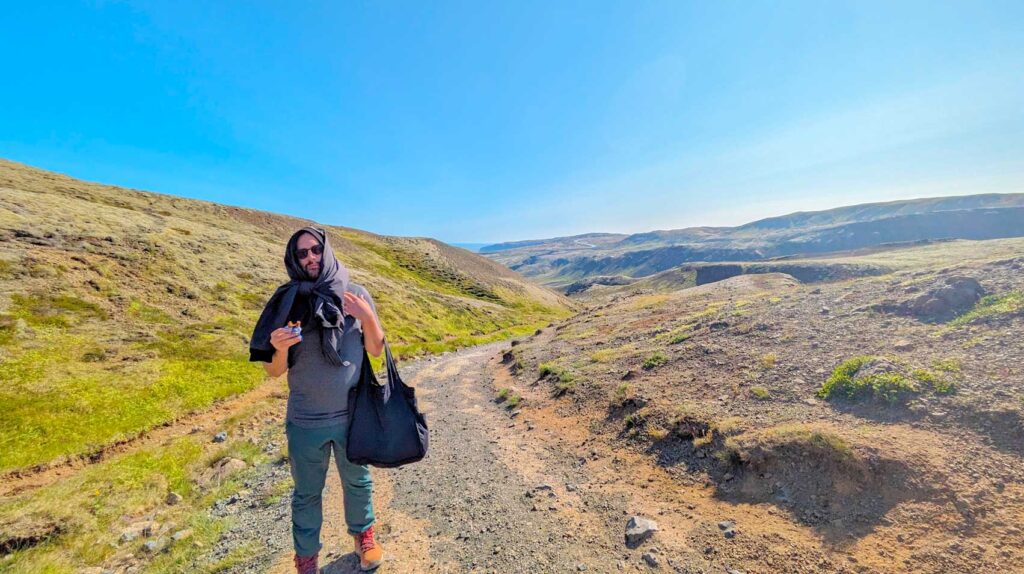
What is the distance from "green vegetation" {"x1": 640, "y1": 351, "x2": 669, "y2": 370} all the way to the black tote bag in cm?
1369

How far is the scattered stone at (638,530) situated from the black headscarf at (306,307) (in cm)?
610

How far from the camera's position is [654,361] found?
17.3 m

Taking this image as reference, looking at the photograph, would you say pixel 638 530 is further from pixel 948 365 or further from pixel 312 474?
pixel 948 365

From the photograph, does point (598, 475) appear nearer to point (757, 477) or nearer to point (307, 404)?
point (757, 477)

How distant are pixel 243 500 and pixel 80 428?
12.8 m

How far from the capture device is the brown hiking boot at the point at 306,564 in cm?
543

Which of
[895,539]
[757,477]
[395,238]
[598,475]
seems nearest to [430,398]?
[598,475]

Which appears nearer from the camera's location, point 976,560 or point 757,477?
point 976,560

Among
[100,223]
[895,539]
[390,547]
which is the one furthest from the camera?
[100,223]

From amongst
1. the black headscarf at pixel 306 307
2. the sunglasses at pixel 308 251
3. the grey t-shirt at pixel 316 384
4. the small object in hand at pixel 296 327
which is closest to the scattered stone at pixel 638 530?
the grey t-shirt at pixel 316 384

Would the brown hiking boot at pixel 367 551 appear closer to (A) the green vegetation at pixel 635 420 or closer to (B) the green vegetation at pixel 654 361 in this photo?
(A) the green vegetation at pixel 635 420

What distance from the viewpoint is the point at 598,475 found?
1004 centimetres

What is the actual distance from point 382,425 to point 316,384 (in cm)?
103

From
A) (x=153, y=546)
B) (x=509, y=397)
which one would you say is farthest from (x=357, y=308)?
(x=509, y=397)
